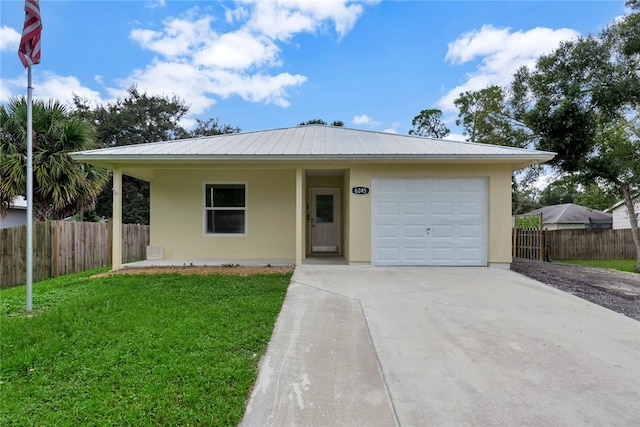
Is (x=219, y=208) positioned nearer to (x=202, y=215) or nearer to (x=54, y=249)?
(x=202, y=215)

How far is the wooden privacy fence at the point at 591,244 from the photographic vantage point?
13.8 m

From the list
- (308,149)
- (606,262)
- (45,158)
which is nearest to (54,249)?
(45,158)

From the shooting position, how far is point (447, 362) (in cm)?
318

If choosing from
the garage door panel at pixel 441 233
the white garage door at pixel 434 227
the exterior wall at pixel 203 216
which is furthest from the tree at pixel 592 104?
the exterior wall at pixel 203 216

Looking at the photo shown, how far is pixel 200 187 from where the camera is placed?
9648 millimetres

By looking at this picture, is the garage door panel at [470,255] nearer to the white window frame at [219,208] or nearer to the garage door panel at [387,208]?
the garage door panel at [387,208]

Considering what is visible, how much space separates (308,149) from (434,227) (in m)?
3.75

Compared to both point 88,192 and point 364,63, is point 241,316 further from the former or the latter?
point 364,63

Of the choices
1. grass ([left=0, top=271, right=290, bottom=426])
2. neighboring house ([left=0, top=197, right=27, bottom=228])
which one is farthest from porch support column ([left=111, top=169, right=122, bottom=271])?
neighboring house ([left=0, top=197, right=27, bottom=228])

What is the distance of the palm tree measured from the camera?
9.40 m

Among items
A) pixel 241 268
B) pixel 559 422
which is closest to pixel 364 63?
pixel 241 268

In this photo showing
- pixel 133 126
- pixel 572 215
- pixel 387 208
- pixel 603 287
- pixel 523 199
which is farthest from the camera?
pixel 523 199

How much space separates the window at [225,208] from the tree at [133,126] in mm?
12069

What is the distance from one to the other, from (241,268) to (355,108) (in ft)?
47.5
